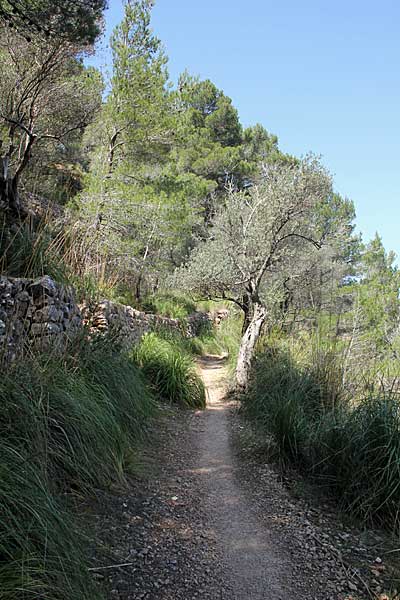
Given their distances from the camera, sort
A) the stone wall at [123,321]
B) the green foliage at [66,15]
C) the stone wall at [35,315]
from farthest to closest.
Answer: the stone wall at [123,321], the green foliage at [66,15], the stone wall at [35,315]

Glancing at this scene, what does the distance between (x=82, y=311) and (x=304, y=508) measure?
12.3 feet

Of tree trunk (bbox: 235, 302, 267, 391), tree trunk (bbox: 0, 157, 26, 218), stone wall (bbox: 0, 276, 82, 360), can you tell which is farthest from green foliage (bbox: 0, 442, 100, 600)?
tree trunk (bbox: 235, 302, 267, 391)

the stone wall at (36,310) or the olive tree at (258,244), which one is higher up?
the olive tree at (258,244)

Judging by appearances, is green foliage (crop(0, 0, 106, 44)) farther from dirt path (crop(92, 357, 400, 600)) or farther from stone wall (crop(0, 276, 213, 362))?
dirt path (crop(92, 357, 400, 600))

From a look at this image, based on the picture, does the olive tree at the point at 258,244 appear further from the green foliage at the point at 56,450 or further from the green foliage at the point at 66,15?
the green foliage at the point at 66,15

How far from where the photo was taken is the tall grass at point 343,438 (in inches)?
138

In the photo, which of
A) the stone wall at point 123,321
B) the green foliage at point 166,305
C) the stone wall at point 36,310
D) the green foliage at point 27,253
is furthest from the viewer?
the green foliage at point 166,305

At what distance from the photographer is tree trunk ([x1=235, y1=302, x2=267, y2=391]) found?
27.5 ft

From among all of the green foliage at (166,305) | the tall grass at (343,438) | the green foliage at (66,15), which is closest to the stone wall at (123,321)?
the green foliage at (166,305)

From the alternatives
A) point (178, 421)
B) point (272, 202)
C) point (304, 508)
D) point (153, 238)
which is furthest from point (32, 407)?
point (153, 238)

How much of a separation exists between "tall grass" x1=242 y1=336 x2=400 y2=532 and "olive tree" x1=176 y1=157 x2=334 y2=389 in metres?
3.31

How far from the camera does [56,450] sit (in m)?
2.96

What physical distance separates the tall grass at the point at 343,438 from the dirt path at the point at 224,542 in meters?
0.26

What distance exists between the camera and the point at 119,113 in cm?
991
